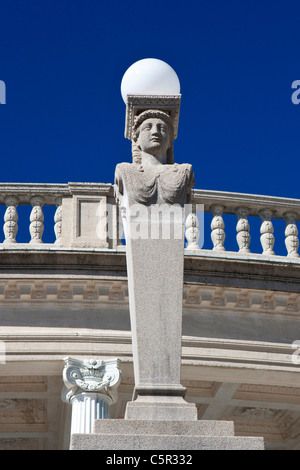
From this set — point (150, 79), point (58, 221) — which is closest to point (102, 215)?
point (58, 221)

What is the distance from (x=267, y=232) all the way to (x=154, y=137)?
11.2 meters

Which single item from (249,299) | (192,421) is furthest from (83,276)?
(192,421)

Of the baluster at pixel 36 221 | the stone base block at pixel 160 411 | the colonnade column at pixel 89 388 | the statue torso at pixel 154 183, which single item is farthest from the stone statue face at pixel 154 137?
the baluster at pixel 36 221

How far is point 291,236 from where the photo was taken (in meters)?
20.1

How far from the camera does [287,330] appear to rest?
1980 centimetres

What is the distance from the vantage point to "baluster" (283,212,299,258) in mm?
19922

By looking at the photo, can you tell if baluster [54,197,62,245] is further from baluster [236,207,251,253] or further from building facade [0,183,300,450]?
baluster [236,207,251,253]

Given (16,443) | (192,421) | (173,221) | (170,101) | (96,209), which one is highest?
(96,209)

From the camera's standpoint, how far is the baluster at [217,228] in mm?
19500

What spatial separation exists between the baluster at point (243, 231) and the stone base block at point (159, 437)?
12211 millimetres

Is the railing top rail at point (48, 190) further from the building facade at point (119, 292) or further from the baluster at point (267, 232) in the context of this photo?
the baluster at point (267, 232)

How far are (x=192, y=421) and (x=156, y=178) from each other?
2.49m

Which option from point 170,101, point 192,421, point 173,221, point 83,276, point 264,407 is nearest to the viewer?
point 192,421

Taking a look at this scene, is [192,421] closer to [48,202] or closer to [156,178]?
[156,178]
